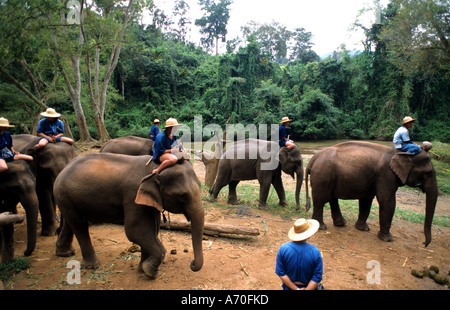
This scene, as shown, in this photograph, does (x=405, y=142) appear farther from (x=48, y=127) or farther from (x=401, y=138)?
(x=48, y=127)

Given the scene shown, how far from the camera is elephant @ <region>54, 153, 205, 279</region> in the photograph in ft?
12.7

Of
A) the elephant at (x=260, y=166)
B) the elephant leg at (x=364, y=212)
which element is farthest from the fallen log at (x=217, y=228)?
the elephant leg at (x=364, y=212)

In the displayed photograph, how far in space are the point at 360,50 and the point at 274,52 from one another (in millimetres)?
22980

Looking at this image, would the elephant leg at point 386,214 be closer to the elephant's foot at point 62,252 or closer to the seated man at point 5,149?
the elephant's foot at point 62,252

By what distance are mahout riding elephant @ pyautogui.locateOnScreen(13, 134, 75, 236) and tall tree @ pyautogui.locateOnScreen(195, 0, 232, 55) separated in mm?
54027

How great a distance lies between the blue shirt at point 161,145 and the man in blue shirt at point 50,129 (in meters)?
2.53

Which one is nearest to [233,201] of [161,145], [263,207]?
[263,207]

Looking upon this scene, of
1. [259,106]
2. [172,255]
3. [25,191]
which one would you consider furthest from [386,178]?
[259,106]

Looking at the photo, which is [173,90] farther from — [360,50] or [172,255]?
[172,255]

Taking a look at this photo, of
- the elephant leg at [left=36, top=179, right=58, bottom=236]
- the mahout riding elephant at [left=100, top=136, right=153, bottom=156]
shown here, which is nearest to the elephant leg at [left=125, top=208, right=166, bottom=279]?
the elephant leg at [left=36, top=179, right=58, bottom=236]

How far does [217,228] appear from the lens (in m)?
5.77

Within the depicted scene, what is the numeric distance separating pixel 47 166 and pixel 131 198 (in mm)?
2407

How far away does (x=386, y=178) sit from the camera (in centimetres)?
608

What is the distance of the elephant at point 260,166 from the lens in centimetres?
797
